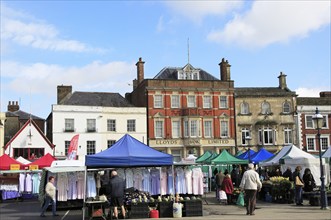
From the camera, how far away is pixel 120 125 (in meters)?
45.4

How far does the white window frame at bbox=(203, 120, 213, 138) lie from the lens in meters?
47.1

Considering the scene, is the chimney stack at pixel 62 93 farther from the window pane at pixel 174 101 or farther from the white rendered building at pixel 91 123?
the window pane at pixel 174 101

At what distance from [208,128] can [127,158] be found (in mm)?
32050

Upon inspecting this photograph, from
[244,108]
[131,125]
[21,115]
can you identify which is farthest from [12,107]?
[244,108]

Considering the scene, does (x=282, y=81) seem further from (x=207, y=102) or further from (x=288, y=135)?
(x=207, y=102)

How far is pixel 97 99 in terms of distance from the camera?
47250 millimetres

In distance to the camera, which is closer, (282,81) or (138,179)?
(138,179)

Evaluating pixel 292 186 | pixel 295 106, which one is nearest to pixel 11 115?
pixel 295 106

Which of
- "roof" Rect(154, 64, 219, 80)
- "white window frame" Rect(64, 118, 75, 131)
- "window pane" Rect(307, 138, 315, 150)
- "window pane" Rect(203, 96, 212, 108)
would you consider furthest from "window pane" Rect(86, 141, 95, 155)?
"window pane" Rect(307, 138, 315, 150)

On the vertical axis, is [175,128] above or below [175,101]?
below

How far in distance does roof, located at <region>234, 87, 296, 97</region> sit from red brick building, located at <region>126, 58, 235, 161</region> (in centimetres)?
162

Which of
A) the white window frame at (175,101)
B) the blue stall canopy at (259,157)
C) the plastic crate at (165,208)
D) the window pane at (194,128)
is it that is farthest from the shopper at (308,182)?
the white window frame at (175,101)

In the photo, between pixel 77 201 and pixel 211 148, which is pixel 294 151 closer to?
pixel 77 201

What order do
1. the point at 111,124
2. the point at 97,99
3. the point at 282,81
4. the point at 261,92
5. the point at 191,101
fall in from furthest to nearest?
the point at 282,81, the point at 261,92, the point at 191,101, the point at 97,99, the point at 111,124
